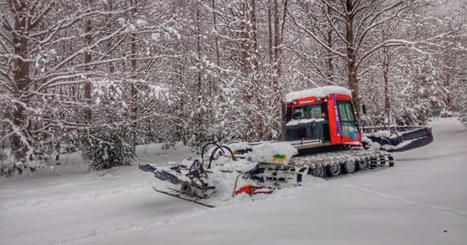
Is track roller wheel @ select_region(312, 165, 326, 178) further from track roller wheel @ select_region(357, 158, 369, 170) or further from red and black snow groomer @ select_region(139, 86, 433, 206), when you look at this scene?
track roller wheel @ select_region(357, 158, 369, 170)

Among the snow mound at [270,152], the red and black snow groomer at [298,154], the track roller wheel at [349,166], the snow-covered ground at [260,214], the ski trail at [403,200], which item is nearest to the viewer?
the snow-covered ground at [260,214]

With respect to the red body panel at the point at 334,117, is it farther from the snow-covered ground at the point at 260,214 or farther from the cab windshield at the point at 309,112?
the snow-covered ground at the point at 260,214

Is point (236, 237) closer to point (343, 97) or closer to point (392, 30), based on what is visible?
point (343, 97)

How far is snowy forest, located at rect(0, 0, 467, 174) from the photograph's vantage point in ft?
33.4

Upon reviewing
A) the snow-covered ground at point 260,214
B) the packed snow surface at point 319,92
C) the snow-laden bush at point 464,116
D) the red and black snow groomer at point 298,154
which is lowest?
the snow-covered ground at point 260,214

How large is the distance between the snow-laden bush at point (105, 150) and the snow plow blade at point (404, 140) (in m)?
9.47

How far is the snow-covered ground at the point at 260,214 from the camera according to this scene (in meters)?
3.99

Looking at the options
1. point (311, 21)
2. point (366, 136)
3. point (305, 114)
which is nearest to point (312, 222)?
point (305, 114)

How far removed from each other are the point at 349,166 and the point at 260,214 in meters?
5.57

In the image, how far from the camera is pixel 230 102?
12.4 metres

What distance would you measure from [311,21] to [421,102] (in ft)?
48.8

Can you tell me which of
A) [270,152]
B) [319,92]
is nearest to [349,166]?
[319,92]

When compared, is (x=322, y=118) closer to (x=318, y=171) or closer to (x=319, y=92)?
(x=319, y=92)

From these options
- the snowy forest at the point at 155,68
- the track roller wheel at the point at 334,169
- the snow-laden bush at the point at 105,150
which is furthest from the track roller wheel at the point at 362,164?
the snow-laden bush at the point at 105,150
